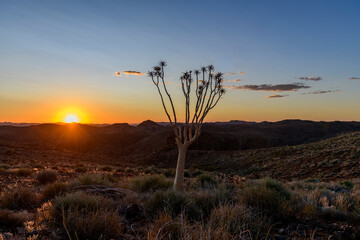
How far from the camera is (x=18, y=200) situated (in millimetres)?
6344

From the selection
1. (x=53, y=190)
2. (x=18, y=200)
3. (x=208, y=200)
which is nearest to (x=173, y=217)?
(x=208, y=200)

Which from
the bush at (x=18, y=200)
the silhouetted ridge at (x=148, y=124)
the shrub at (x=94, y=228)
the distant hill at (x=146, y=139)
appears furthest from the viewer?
the silhouetted ridge at (x=148, y=124)

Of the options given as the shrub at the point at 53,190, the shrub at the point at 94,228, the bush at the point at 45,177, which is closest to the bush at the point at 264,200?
the shrub at the point at 94,228

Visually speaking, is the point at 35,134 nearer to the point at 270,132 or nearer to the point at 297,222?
the point at 270,132

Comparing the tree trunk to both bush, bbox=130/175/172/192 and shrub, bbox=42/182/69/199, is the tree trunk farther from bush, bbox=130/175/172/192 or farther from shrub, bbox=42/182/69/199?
shrub, bbox=42/182/69/199

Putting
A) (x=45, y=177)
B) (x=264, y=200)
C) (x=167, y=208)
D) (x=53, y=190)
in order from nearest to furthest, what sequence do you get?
(x=167, y=208) < (x=264, y=200) < (x=53, y=190) < (x=45, y=177)

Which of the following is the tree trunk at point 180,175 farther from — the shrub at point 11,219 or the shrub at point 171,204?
the shrub at point 11,219

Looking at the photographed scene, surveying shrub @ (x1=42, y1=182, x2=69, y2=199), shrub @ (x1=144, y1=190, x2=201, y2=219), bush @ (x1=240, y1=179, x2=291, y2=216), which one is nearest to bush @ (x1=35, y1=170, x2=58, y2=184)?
shrub @ (x1=42, y1=182, x2=69, y2=199)

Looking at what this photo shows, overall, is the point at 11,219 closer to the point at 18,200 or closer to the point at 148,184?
the point at 18,200

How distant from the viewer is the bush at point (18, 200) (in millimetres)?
6059

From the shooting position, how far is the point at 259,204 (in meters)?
5.87

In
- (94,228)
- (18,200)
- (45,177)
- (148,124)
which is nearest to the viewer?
(94,228)

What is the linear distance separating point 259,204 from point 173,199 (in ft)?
6.83

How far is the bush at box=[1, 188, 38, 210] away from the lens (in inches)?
239
